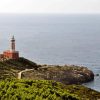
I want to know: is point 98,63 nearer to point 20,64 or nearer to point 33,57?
→ point 33,57

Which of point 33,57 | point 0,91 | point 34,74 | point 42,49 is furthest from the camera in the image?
point 42,49

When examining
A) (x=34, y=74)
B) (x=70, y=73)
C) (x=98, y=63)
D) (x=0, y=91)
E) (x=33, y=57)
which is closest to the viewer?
(x=0, y=91)

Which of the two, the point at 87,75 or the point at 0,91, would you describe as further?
the point at 87,75

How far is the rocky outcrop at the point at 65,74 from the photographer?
209ft

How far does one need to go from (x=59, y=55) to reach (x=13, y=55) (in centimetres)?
4409

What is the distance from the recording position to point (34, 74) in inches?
2378

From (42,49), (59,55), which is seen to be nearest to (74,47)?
(42,49)

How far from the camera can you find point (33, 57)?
330 ft

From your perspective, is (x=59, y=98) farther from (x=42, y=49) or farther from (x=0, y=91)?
(x=42, y=49)

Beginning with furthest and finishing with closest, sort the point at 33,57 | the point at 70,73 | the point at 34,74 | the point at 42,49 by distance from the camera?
1. the point at 42,49
2. the point at 33,57
3. the point at 70,73
4. the point at 34,74

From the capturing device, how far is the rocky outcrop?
63.8 m

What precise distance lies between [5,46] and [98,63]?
40825 mm

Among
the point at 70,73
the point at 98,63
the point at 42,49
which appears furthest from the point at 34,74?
the point at 42,49

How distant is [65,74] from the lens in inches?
2726
